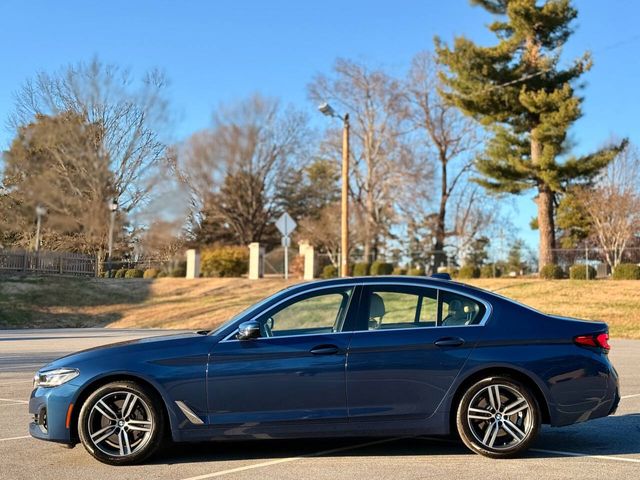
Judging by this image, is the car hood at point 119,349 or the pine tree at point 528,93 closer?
the car hood at point 119,349

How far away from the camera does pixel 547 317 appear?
6.01 meters

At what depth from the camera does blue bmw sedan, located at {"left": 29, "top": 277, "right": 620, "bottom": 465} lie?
5.59 m

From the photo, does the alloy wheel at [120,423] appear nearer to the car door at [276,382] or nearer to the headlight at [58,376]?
the headlight at [58,376]

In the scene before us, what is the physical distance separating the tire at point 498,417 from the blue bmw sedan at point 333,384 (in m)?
0.01

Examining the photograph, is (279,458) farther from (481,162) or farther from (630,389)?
(481,162)

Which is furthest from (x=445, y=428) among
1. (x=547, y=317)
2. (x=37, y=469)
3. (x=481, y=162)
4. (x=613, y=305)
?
(x=481, y=162)

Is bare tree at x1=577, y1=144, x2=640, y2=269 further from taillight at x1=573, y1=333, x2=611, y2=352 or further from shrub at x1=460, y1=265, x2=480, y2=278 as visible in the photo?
taillight at x1=573, y1=333, x2=611, y2=352

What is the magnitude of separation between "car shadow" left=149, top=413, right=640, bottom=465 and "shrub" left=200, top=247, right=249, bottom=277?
33.2m

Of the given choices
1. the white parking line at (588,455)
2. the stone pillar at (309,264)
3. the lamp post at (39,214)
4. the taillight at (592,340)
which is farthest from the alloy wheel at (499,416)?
the stone pillar at (309,264)

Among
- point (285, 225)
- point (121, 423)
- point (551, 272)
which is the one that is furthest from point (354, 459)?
point (551, 272)

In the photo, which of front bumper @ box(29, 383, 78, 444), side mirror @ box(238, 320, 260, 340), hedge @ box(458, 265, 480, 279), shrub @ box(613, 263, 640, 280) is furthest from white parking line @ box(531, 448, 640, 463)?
hedge @ box(458, 265, 480, 279)

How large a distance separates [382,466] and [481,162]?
108ft

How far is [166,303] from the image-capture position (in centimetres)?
3038

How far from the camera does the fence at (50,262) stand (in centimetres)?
1249
